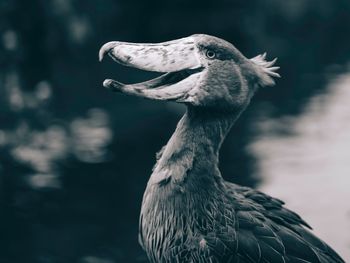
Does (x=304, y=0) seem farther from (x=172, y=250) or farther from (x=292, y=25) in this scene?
(x=172, y=250)

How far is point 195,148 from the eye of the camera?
3410mm

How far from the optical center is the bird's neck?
3.40 m

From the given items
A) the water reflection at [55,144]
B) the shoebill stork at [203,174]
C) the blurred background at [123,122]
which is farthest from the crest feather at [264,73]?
the water reflection at [55,144]

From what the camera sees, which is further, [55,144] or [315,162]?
[55,144]

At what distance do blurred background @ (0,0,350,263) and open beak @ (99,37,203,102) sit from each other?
1.79 meters

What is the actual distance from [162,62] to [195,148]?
1.12 feet

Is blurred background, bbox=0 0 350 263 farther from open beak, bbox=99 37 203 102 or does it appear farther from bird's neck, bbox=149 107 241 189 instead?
open beak, bbox=99 37 203 102

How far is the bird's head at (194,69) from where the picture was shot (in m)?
3.28

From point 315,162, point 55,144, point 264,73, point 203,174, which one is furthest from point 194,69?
point 55,144

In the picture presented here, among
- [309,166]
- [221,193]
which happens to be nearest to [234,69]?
[221,193]

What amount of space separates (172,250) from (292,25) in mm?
6652

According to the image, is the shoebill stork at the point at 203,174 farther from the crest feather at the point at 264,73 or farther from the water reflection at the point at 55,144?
the water reflection at the point at 55,144

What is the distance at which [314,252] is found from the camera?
11.0 ft

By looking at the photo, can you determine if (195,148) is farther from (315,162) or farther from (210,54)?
(315,162)
